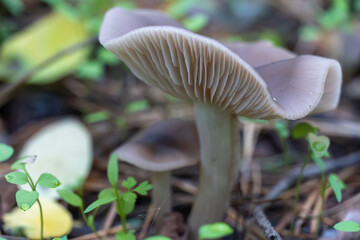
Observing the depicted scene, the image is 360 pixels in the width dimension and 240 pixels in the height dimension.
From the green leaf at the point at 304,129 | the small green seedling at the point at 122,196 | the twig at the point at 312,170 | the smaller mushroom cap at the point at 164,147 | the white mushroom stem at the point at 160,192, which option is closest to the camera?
the small green seedling at the point at 122,196

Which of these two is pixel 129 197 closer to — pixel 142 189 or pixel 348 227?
pixel 142 189

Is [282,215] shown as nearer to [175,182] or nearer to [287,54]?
[175,182]

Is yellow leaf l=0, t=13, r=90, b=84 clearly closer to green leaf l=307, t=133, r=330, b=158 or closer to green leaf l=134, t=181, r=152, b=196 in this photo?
green leaf l=134, t=181, r=152, b=196

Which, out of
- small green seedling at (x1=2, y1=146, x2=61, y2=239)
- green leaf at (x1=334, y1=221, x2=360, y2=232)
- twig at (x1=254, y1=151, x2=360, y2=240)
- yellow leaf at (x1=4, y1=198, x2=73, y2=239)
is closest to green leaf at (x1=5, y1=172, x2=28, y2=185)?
small green seedling at (x1=2, y1=146, x2=61, y2=239)

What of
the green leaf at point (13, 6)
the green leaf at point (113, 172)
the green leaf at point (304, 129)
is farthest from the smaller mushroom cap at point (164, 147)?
the green leaf at point (13, 6)

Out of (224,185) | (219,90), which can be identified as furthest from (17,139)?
(219,90)

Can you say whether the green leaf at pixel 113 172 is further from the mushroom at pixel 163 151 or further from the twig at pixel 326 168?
the twig at pixel 326 168

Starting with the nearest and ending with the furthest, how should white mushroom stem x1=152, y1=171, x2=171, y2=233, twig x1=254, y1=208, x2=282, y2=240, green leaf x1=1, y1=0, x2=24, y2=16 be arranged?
twig x1=254, y1=208, x2=282, y2=240, white mushroom stem x1=152, y1=171, x2=171, y2=233, green leaf x1=1, y1=0, x2=24, y2=16
